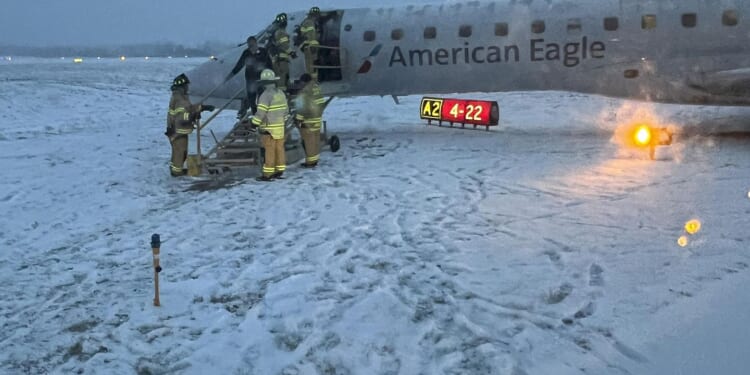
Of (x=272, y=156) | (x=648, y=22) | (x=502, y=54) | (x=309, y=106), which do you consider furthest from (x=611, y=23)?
(x=272, y=156)

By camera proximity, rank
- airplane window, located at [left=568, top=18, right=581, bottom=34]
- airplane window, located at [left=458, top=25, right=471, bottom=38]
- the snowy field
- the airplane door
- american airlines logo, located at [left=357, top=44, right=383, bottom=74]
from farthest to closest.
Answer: the airplane door → american airlines logo, located at [left=357, top=44, right=383, bottom=74] → airplane window, located at [left=458, top=25, right=471, bottom=38] → airplane window, located at [left=568, top=18, right=581, bottom=34] → the snowy field

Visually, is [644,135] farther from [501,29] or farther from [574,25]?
[501,29]

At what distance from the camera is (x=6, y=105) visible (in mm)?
26781

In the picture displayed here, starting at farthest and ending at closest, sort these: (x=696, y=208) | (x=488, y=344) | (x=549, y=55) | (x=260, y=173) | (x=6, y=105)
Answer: (x=6, y=105) < (x=549, y=55) < (x=260, y=173) < (x=696, y=208) < (x=488, y=344)

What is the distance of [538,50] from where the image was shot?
640 inches

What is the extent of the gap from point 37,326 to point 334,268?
318cm

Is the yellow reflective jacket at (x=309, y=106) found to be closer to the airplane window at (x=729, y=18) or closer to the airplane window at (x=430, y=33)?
the airplane window at (x=430, y=33)


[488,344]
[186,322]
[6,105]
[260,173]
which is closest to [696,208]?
[488,344]

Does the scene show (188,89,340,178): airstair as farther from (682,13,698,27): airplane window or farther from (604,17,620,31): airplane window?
(682,13,698,27): airplane window

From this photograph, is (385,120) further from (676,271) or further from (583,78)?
(676,271)

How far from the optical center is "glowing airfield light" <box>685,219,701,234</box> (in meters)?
8.15

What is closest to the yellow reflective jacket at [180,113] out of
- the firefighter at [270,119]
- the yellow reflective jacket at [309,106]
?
the firefighter at [270,119]

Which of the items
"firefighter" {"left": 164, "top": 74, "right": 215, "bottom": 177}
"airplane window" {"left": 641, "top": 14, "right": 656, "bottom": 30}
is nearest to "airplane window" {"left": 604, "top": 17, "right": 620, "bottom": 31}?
"airplane window" {"left": 641, "top": 14, "right": 656, "bottom": 30}

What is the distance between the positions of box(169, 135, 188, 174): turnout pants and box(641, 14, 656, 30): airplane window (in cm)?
1137
